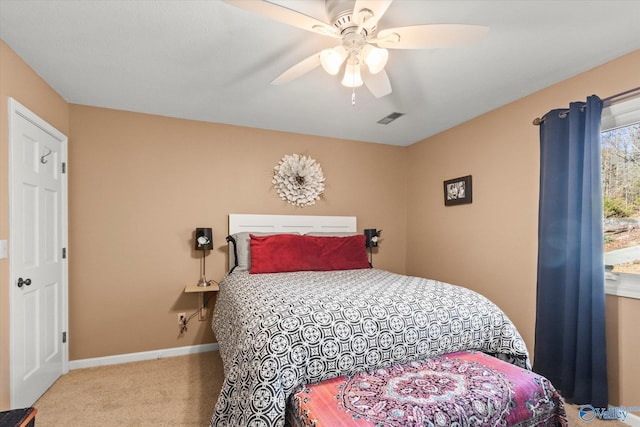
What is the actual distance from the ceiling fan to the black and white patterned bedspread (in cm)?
130

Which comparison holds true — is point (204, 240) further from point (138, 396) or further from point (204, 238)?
point (138, 396)

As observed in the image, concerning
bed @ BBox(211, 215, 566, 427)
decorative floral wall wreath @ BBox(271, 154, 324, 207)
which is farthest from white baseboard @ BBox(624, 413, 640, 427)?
decorative floral wall wreath @ BBox(271, 154, 324, 207)

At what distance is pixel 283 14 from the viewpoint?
4.54ft

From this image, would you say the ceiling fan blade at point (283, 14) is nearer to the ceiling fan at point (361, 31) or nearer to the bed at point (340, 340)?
the ceiling fan at point (361, 31)

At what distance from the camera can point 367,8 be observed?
1.40m

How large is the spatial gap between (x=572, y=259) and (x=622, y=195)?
0.54 m

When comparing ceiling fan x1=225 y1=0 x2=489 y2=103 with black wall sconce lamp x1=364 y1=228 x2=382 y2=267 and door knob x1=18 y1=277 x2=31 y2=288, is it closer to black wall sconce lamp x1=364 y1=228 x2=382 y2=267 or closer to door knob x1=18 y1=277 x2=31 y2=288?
Answer: door knob x1=18 y1=277 x2=31 y2=288

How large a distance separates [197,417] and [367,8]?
8.32ft

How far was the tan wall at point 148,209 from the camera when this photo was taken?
114 inches

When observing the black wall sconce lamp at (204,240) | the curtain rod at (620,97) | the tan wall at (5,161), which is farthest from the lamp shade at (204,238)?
the curtain rod at (620,97)

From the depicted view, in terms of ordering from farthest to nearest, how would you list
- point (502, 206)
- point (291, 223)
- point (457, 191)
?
point (291, 223), point (457, 191), point (502, 206)

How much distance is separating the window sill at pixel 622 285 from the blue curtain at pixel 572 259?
13cm

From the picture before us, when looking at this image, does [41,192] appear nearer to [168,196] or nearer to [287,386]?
[168,196]

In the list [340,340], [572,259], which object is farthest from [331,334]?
[572,259]
